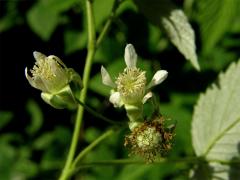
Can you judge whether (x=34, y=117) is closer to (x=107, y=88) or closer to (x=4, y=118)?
(x=4, y=118)

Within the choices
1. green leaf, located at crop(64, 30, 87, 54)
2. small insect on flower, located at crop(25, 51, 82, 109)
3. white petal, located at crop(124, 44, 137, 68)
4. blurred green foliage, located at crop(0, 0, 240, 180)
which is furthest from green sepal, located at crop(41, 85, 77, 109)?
green leaf, located at crop(64, 30, 87, 54)

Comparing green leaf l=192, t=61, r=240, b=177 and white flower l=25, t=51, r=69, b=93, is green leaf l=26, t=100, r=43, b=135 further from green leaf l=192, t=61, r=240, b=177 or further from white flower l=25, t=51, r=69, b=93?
white flower l=25, t=51, r=69, b=93

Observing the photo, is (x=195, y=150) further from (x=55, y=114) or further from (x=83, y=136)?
(x=55, y=114)

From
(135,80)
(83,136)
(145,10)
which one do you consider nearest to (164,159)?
(135,80)

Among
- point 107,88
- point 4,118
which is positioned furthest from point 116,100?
point 4,118

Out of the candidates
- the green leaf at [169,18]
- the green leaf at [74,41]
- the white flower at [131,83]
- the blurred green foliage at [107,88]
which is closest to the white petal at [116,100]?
the white flower at [131,83]
